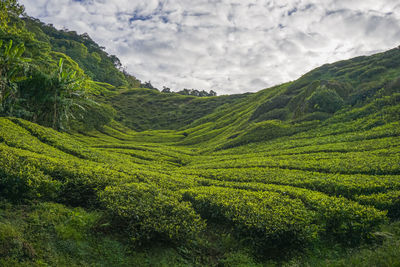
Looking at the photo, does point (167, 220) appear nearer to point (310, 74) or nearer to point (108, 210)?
point (108, 210)

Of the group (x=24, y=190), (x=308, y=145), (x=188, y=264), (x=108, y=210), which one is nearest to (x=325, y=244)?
(x=188, y=264)

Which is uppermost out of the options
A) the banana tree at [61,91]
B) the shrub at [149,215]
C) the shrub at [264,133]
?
the banana tree at [61,91]

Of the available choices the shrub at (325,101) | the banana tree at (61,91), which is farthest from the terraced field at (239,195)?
the shrub at (325,101)

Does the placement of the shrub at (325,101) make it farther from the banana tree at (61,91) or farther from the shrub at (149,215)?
the banana tree at (61,91)

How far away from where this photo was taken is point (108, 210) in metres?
7.66

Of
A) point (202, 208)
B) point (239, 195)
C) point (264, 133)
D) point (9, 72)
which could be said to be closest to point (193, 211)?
point (202, 208)

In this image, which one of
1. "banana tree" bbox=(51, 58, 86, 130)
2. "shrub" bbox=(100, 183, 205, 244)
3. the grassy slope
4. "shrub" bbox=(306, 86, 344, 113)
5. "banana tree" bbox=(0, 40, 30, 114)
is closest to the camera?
the grassy slope

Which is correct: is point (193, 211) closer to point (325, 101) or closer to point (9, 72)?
point (9, 72)

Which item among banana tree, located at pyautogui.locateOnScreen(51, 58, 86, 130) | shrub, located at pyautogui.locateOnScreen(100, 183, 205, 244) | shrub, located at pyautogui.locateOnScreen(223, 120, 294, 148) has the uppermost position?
banana tree, located at pyautogui.locateOnScreen(51, 58, 86, 130)

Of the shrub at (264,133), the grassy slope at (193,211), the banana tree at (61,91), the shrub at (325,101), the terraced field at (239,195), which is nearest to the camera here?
the grassy slope at (193,211)

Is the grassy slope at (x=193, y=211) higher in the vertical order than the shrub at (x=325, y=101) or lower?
A: lower

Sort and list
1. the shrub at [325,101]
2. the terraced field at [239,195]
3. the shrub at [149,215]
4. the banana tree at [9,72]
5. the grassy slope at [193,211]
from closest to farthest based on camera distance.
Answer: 1. the grassy slope at [193,211]
2. the shrub at [149,215]
3. the terraced field at [239,195]
4. the banana tree at [9,72]
5. the shrub at [325,101]

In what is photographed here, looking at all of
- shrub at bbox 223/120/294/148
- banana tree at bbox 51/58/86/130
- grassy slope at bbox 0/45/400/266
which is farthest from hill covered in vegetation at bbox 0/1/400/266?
shrub at bbox 223/120/294/148

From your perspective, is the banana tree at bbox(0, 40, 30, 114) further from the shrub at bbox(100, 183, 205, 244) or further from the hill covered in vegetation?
the shrub at bbox(100, 183, 205, 244)
